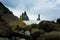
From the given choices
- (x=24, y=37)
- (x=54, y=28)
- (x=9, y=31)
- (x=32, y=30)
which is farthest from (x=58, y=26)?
(x=9, y=31)

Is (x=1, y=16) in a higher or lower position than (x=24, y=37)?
higher

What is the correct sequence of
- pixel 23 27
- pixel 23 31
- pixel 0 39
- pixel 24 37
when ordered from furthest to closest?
pixel 23 27 < pixel 23 31 < pixel 24 37 < pixel 0 39

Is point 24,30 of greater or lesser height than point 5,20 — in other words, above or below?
below

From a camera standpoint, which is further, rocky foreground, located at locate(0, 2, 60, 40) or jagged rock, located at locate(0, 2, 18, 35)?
jagged rock, located at locate(0, 2, 18, 35)

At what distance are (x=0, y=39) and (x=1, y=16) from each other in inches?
199

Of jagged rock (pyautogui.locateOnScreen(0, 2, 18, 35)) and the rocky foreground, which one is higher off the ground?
jagged rock (pyautogui.locateOnScreen(0, 2, 18, 35))

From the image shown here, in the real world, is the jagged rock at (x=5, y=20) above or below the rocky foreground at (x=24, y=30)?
above

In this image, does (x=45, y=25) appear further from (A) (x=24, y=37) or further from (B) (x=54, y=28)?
(A) (x=24, y=37)

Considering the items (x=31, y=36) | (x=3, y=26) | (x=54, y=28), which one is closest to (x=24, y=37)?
(x=31, y=36)

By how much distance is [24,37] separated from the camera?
21.8 m

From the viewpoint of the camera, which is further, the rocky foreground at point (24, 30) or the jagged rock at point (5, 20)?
the jagged rock at point (5, 20)

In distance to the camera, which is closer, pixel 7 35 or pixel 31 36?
pixel 7 35

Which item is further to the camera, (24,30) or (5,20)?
(5,20)

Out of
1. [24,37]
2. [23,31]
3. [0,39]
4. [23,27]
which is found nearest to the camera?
[0,39]
